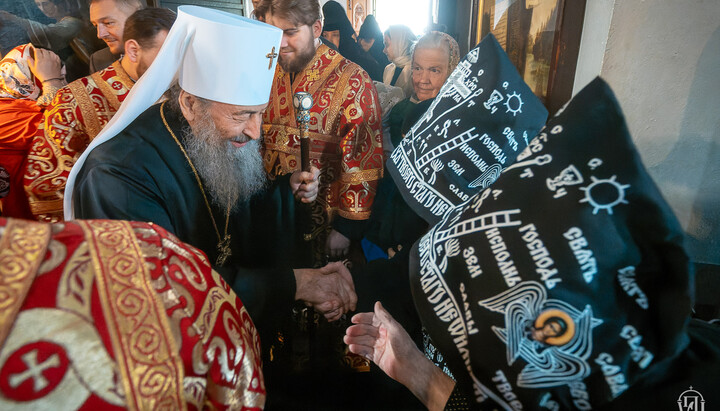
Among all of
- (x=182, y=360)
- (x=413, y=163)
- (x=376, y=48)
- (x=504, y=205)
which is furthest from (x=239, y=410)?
(x=376, y=48)

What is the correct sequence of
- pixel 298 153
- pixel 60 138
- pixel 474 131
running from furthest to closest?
pixel 298 153, pixel 60 138, pixel 474 131

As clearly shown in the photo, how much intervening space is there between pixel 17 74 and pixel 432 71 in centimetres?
371

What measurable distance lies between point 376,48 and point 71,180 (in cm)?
591

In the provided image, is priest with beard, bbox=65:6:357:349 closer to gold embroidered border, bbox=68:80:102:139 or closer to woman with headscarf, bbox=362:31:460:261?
woman with headscarf, bbox=362:31:460:261

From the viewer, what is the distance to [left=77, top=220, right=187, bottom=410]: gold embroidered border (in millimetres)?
587

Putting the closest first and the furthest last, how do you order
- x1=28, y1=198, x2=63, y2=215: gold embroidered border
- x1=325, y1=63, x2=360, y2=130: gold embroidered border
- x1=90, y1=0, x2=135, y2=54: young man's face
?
x1=28, y1=198, x2=63, y2=215: gold embroidered border < x1=325, y1=63, x2=360, y2=130: gold embroidered border < x1=90, y1=0, x2=135, y2=54: young man's face

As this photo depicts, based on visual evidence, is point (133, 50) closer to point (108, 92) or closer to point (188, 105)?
point (108, 92)

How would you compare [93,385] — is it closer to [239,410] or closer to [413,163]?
[239,410]

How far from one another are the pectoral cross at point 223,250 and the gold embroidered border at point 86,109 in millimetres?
1400

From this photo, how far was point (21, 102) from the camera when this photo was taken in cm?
320

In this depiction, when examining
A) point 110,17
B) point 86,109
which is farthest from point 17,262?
point 110,17

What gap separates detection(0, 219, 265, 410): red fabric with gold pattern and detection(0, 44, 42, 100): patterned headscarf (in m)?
3.87

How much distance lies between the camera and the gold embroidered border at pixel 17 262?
20.1 inches

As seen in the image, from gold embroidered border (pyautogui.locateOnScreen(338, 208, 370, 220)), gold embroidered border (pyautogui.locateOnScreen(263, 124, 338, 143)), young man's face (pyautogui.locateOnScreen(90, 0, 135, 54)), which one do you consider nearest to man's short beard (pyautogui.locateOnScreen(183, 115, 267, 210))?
gold embroidered border (pyautogui.locateOnScreen(263, 124, 338, 143))
